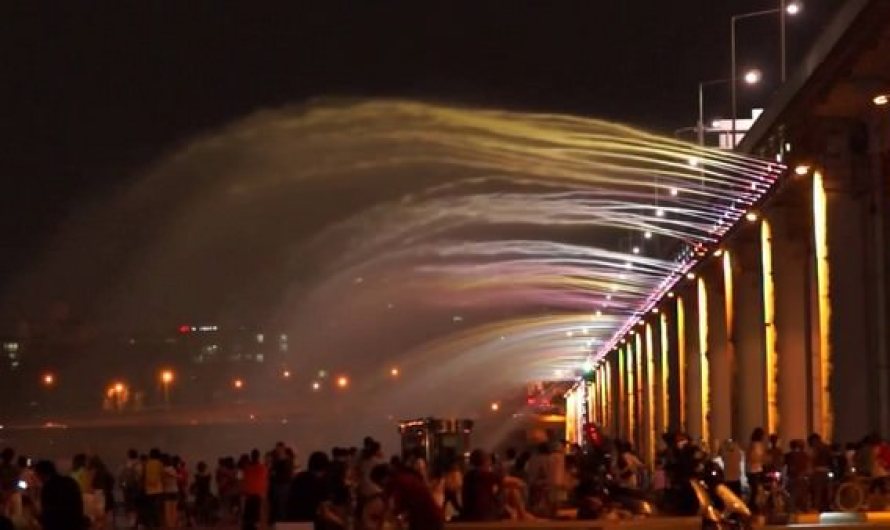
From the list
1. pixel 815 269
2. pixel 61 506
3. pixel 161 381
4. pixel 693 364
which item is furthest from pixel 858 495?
pixel 161 381

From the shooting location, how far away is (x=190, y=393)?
188875 millimetres

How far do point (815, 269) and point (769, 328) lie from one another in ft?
23.7

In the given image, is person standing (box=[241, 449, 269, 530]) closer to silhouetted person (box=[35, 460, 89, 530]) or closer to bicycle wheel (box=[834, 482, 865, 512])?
bicycle wheel (box=[834, 482, 865, 512])

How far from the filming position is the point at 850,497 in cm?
3419

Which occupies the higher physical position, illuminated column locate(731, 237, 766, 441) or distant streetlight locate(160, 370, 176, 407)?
distant streetlight locate(160, 370, 176, 407)

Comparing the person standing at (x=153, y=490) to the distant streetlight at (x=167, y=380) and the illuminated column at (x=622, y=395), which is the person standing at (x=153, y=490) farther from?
the distant streetlight at (x=167, y=380)

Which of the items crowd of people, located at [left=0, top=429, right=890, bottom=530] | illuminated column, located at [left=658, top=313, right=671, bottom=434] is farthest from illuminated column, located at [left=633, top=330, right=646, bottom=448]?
crowd of people, located at [left=0, top=429, right=890, bottom=530]

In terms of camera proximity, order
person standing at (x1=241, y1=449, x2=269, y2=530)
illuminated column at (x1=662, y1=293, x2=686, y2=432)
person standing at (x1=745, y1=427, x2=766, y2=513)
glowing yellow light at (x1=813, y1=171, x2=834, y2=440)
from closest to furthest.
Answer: person standing at (x1=241, y1=449, x2=269, y2=530)
person standing at (x1=745, y1=427, x2=766, y2=513)
glowing yellow light at (x1=813, y1=171, x2=834, y2=440)
illuminated column at (x1=662, y1=293, x2=686, y2=432)

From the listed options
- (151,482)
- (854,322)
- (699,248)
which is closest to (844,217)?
(854,322)

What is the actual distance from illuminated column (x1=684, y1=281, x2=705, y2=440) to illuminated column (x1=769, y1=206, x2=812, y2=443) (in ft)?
70.2

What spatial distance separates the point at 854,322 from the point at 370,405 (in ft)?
440

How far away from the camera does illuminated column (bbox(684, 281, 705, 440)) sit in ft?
280

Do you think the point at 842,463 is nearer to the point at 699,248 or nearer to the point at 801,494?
the point at 801,494

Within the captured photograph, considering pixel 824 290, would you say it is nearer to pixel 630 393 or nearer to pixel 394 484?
pixel 394 484
